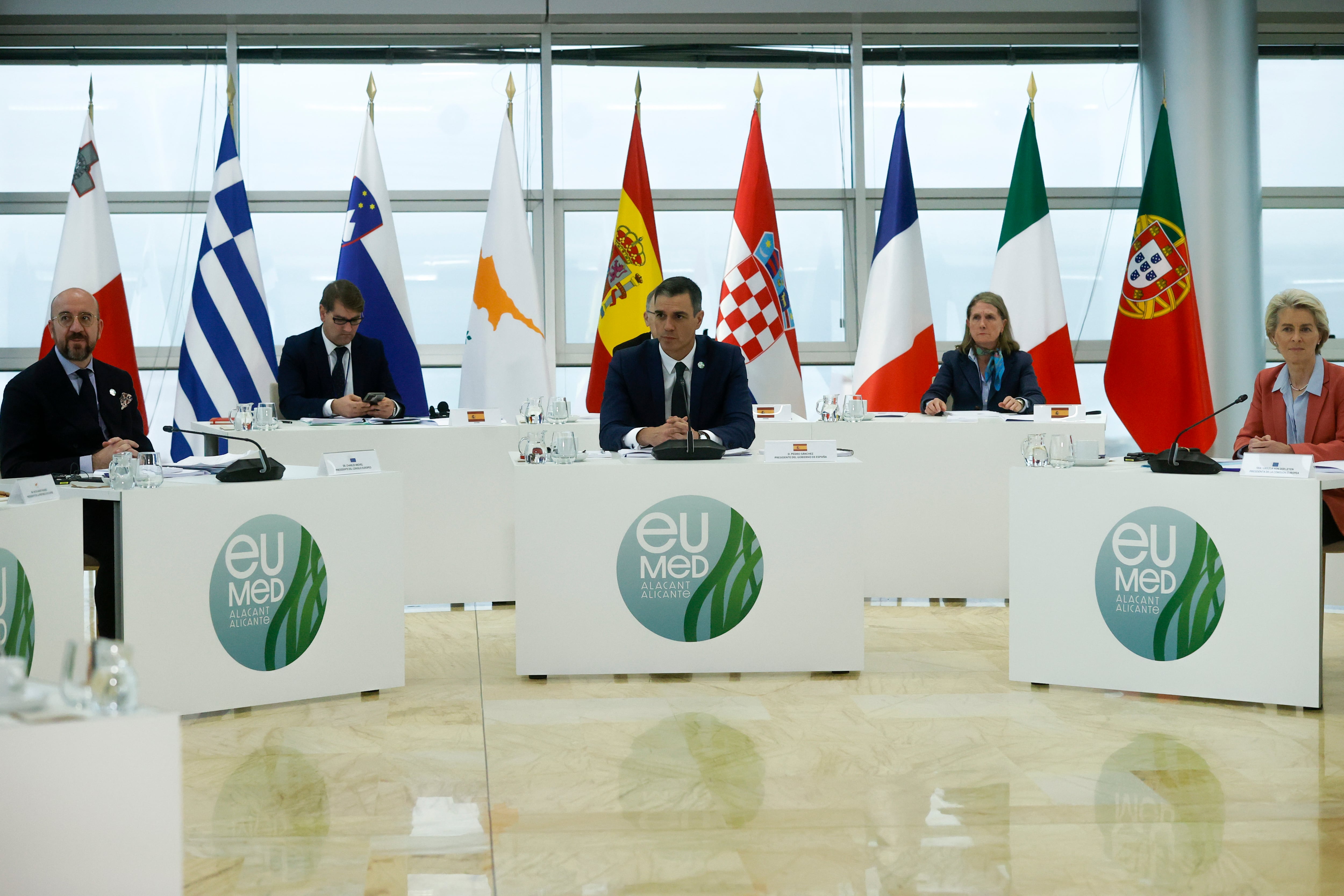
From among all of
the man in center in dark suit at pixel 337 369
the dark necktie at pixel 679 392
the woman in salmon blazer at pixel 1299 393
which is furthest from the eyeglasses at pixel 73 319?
the woman in salmon blazer at pixel 1299 393

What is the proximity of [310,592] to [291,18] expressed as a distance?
468cm

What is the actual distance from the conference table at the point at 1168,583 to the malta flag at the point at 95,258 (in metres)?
4.86

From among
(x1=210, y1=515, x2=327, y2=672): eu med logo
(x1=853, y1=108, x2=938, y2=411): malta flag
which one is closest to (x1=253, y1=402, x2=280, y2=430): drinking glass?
(x1=210, y1=515, x2=327, y2=672): eu med logo

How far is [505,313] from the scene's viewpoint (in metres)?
6.07

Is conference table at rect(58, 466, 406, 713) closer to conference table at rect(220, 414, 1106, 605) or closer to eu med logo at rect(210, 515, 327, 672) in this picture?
eu med logo at rect(210, 515, 327, 672)

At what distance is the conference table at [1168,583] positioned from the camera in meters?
3.14

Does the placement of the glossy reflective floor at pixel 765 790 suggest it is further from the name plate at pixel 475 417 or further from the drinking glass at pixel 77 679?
the name plate at pixel 475 417

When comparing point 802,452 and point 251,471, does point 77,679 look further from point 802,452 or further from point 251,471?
point 802,452

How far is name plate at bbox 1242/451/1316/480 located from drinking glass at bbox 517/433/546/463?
2135mm

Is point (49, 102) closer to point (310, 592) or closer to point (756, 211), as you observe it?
point (756, 211)

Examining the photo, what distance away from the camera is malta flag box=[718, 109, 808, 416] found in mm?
6168

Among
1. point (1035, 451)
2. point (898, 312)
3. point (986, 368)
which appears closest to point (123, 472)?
point (1035, 451)

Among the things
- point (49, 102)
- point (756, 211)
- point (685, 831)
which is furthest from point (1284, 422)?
point (49, 102)

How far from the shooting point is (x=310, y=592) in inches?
130
